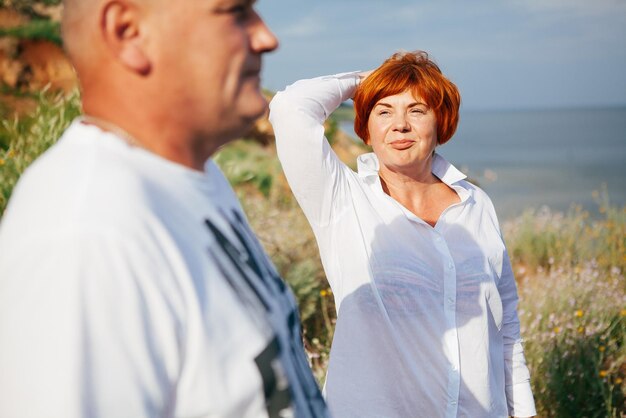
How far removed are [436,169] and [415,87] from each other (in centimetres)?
37

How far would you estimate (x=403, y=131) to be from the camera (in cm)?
277

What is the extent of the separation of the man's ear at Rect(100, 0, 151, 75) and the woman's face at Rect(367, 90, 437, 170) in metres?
1.94

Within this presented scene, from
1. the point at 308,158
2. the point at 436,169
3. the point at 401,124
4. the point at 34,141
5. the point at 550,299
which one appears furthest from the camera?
the point at 550,299

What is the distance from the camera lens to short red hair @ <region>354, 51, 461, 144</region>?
282 cm

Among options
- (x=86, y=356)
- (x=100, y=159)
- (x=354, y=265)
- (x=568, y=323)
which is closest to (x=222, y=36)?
(x=100, y=159)

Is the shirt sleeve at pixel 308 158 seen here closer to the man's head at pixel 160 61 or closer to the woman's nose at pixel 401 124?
the woman's nose at pixel 401 124

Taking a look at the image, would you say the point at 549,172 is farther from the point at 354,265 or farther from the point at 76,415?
the point at 76,415

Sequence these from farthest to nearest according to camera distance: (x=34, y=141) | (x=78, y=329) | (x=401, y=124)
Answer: (x=34, y=141), (x=401, y=124), (x=78, y=329)

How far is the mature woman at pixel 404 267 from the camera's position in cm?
251

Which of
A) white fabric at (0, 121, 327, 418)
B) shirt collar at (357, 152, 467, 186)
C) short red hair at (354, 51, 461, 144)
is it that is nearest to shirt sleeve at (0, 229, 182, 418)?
white fabric at (0, 121, 327, 418)

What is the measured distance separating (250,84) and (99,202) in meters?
0.29

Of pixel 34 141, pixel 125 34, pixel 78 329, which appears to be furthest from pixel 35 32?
pixel 78 329

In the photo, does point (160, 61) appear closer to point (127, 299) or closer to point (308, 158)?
point (127, 299)

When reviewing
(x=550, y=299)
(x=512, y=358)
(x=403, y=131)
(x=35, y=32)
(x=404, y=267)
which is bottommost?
(x=512, y=358)
